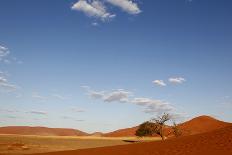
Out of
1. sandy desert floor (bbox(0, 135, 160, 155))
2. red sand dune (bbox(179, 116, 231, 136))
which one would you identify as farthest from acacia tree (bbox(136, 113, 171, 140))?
red sand dune (bbox(179, 116, 231, 136))

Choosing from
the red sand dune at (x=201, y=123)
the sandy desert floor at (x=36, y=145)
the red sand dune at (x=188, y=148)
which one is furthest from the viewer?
the red sand dune at (x=201, y=123)

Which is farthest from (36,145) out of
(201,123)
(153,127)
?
(201,123)

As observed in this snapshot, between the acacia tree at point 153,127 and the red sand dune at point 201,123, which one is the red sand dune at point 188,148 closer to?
the acacia tree at point 153,127

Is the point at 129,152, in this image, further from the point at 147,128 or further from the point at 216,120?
the point at 216,120

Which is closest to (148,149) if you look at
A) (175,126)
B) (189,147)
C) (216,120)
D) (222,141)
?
(189,147)

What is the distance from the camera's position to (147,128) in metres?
62.0

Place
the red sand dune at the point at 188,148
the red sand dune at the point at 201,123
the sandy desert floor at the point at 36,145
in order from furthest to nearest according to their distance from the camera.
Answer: the red sand dune at the point at 201,123 < the sandy desert floor at the point at 36,145 < the red sand dune at the point at 188,148

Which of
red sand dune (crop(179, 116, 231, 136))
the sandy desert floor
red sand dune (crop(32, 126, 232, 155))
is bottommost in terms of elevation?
red sand dune (crop(32, 126, 232, 155))

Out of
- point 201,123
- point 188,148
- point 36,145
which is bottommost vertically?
point 188,148

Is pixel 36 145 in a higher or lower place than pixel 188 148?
higher

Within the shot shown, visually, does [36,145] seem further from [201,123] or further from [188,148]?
[201,123]

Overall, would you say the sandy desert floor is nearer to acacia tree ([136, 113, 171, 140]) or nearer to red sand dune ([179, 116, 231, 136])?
acacia tree ([136, 113, 171, 140])

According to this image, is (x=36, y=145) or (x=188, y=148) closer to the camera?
(x=188, y=148)

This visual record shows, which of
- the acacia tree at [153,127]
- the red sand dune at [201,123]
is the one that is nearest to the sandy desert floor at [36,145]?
the acacia tree at [153,127]
